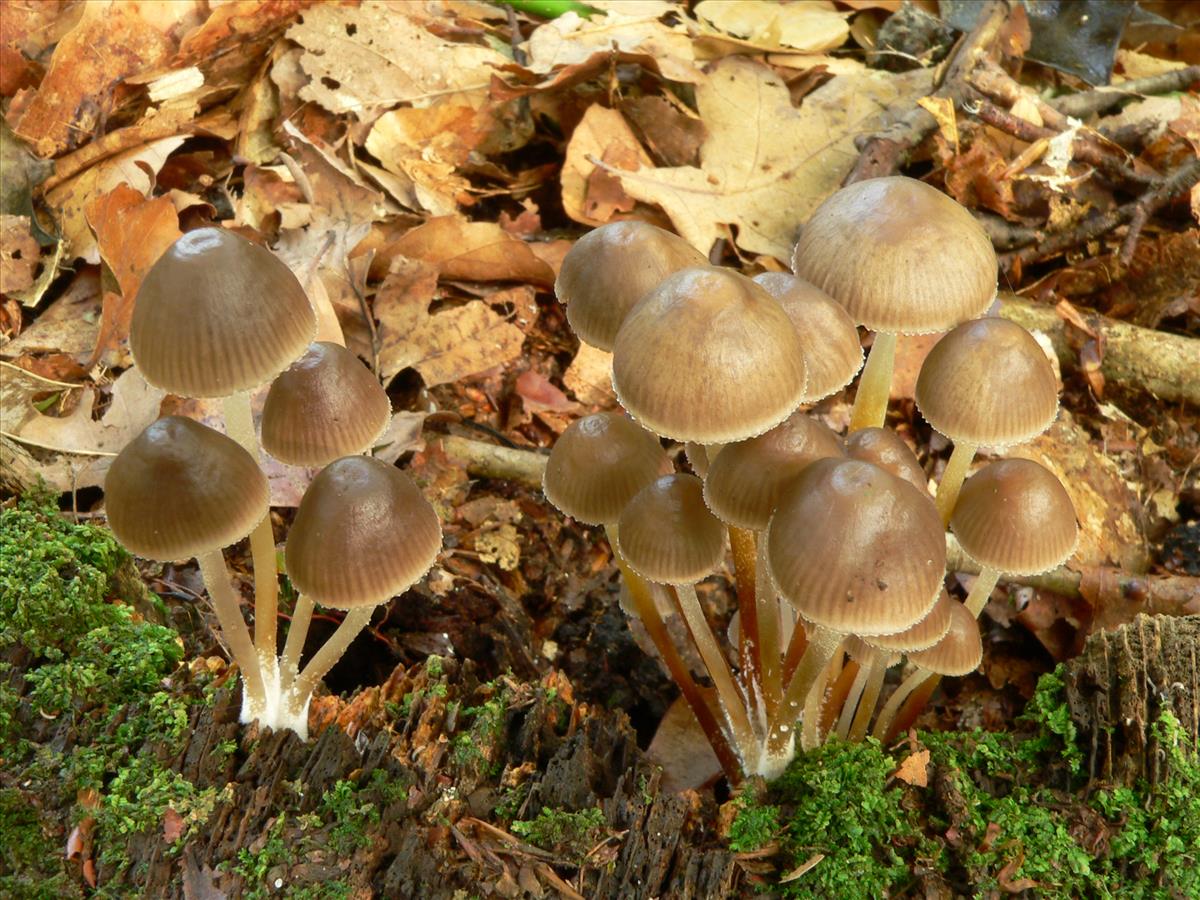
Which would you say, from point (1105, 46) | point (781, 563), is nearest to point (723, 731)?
point (781, 563)

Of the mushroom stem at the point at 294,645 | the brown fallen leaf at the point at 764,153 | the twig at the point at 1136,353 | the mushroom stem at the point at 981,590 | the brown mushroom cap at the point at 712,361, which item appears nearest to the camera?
the brown mushroom cap at the point at 712,361

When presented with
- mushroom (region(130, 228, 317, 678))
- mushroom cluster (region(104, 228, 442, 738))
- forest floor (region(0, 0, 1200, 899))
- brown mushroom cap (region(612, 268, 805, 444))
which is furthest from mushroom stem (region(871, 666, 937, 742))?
mushroom (region(130, 228, 317, 678))

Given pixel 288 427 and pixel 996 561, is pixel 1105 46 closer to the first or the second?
pixel 996 561

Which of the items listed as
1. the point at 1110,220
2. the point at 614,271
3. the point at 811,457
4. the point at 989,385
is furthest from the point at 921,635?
the point at 1110,220

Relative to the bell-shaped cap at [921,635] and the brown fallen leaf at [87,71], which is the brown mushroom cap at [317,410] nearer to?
the bell-shaped cap at [921,635]

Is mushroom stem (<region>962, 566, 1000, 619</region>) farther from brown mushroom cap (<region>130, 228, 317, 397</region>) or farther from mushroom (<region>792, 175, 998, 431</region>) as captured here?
brown mushroom cap (<region>130, 228, 317, 397</region>)

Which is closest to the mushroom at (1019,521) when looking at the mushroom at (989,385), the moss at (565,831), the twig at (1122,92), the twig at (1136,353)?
the mushroom at (989,385)

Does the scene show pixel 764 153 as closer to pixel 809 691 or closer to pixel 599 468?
pixel 599 468
